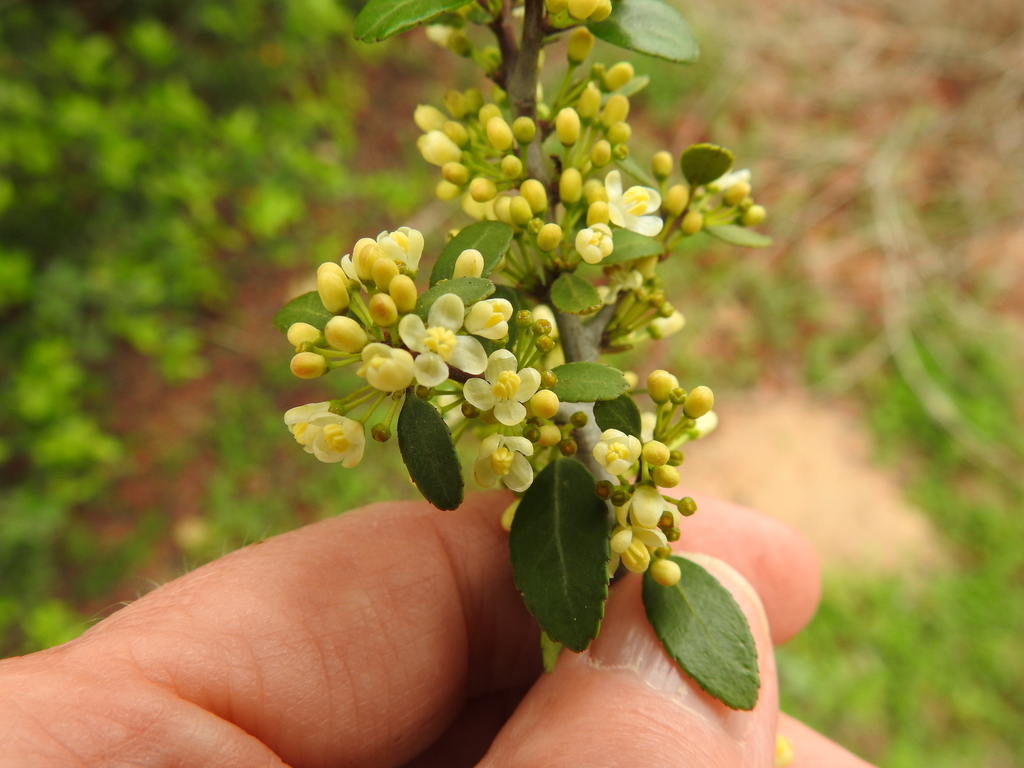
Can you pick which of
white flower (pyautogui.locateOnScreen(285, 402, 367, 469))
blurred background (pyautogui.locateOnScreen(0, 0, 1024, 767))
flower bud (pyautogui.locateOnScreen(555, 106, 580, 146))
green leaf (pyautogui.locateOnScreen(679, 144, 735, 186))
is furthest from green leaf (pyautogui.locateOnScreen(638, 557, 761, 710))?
blurred background (pyautogui.locateOnScreen(0, 0, 1024, 767))

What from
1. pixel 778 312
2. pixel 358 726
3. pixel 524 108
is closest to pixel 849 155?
pixel 778 312

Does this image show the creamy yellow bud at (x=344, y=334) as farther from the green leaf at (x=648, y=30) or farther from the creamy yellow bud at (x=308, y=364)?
the green leaf at (x=648, y=30)

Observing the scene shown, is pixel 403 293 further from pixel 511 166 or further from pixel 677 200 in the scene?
pixel 677 200

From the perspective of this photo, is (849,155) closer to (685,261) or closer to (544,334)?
Result: (685,261)

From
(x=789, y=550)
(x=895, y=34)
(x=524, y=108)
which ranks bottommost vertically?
(x=789, y=550)

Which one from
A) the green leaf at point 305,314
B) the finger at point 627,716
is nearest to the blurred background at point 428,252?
the finger at point 627,716
